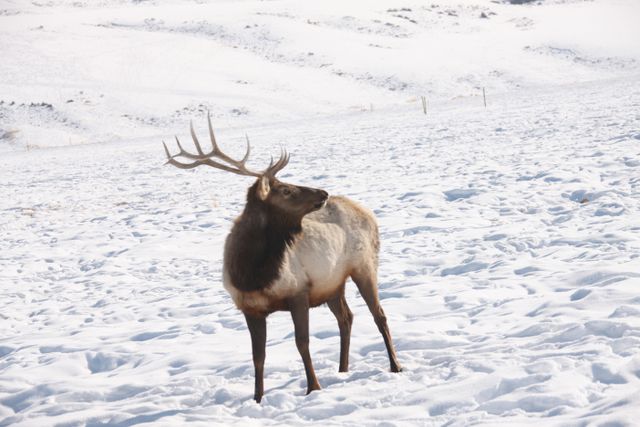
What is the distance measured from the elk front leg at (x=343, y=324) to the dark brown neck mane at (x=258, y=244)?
845 millimetres

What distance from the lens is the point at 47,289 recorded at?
37.7 ft

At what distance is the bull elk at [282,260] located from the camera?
6.48m

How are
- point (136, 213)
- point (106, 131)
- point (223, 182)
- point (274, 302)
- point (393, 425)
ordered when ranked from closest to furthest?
point (393, 425)
point (274, 302)
point (136, 213)
point (223, 182)
point (106, 131)

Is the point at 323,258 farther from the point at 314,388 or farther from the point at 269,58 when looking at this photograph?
the point at 269,58

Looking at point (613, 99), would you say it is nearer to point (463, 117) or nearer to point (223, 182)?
point (463, 117)

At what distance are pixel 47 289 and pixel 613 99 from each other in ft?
71.1

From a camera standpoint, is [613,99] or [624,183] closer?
[624,183]

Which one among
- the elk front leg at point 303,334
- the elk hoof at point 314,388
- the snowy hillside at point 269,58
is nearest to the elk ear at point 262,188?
the elk front leg at point 303,334

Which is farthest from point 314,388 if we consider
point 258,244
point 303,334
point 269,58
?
point 269,58

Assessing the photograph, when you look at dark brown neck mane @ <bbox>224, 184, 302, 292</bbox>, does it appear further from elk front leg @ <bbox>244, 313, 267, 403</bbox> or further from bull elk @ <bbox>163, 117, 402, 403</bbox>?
elk front leg @ <bbox>244, 313, 267, 403</bbox>

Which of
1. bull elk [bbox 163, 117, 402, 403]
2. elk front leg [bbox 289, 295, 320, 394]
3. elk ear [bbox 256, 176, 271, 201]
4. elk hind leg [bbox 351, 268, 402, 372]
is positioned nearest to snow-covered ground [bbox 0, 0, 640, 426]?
elk front leg [bbox 289, 295, 320, 394]

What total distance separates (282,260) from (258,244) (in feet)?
0.74

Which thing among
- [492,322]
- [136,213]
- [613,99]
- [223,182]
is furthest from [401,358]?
[613,99]

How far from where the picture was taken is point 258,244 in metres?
6.58
